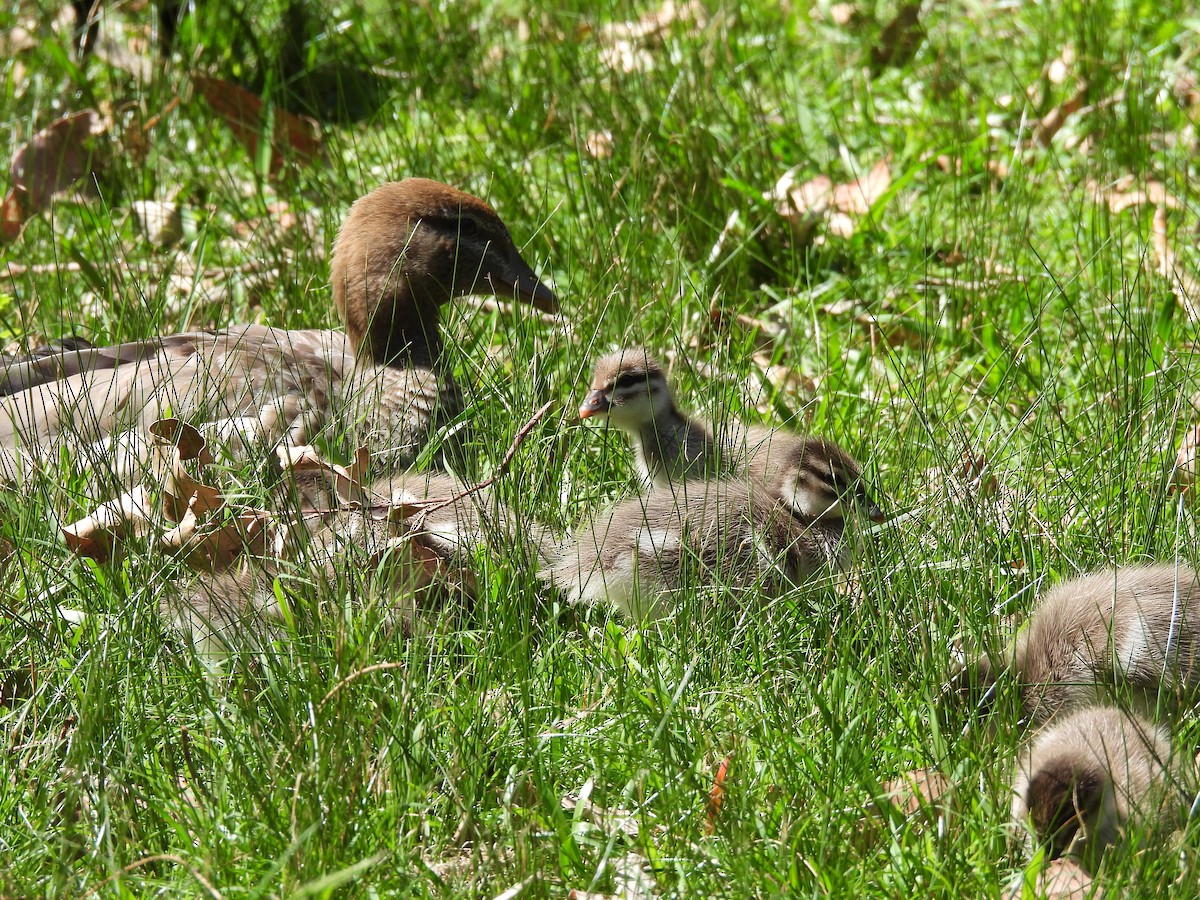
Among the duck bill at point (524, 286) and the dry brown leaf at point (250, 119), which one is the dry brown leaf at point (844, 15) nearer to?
the dry brown leaf at point (250, 119)

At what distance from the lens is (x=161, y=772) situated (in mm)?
2820

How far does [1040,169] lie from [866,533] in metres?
3.17

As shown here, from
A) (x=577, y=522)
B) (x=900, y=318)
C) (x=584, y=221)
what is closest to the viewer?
(x=577, y=522)

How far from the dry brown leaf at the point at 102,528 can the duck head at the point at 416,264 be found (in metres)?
1.19

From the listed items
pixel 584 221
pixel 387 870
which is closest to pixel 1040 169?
pixel 584 221

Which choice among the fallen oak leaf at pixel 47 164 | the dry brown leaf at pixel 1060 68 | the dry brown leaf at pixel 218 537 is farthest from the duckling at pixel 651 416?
the dry brown leaf at pixel 1060 68

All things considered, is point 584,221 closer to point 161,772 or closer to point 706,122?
point 706,122

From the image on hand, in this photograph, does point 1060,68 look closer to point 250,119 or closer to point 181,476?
point 250,119

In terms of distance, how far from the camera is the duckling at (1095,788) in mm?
2623

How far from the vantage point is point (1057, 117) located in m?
6.35

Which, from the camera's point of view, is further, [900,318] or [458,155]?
[458,155]

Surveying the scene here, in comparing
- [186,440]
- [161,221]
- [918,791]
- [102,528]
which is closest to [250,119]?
[161,221]

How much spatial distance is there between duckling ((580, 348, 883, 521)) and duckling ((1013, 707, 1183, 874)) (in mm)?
945

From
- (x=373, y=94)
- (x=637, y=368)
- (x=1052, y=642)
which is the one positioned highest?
(x=373, y=94)
